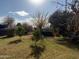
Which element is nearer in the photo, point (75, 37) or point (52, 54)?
point (52, 54)

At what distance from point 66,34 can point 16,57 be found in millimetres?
19058

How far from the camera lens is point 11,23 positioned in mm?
62062

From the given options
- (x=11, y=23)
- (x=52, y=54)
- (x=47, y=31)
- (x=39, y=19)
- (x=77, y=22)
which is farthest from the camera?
(x=11, y=23)

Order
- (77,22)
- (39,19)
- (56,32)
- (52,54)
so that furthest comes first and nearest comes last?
1. (56,32)
2. (39,19)
3. (52,54)
4. (77,22)

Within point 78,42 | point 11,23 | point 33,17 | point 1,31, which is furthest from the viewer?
point 11,23

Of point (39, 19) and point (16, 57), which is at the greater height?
point (39, 19)

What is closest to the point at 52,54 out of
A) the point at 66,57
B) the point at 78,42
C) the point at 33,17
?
the point at 66,57

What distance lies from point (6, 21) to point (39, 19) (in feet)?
107

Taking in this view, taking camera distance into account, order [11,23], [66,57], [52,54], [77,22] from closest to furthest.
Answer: [77,22], [66,57], [52,54], [11,23]

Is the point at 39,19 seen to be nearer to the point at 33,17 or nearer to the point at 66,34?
the point at 33,17

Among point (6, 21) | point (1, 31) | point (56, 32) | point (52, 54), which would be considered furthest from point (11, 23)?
point (52, 54)

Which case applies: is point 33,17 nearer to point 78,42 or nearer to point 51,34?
point 51,34

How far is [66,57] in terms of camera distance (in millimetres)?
15758

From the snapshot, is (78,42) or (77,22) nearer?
(77,22)
